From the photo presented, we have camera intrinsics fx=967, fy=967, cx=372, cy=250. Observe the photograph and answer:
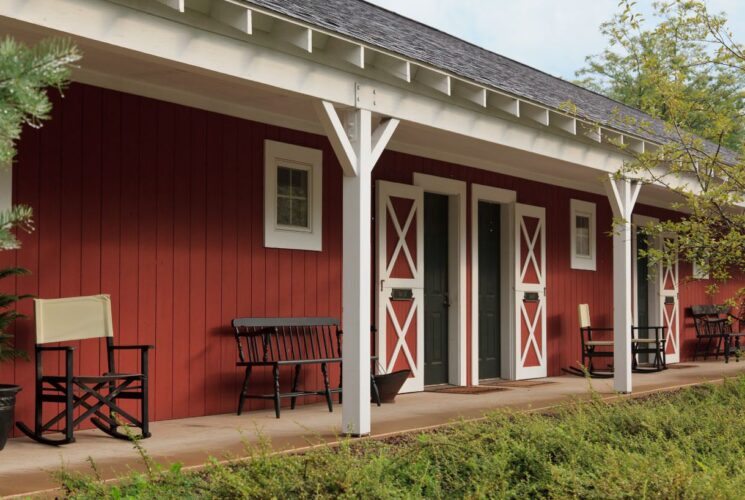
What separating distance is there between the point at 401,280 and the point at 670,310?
7.10 m

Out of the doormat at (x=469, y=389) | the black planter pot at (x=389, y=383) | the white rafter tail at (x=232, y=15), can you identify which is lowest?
the doormat at (x=469, y=389)

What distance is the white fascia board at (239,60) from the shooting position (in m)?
4.94

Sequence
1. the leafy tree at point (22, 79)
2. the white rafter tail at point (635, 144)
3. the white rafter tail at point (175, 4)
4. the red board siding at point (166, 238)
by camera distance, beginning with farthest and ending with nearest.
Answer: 1. the white rafter tail at point (635, 144)
2. the red board siding at point (166, 238)
3. the white rafter tail at point (175, 4)
4. the leafy tree at point (22, 79)

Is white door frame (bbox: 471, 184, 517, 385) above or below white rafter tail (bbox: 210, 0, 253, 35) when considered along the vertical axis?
below

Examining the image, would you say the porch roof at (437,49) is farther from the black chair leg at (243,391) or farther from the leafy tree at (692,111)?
the black chair leg at (243,391)

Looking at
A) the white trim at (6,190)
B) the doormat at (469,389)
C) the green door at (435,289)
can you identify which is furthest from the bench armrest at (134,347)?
the green door at (435,289)

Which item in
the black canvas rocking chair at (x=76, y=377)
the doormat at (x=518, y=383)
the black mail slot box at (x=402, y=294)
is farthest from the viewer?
the doormat at (x=518, y=383)

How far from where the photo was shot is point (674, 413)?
6.02m

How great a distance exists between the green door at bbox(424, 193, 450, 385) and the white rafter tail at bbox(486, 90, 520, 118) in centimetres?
217

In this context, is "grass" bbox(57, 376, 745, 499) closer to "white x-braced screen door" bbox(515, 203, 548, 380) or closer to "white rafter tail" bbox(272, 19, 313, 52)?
"white rafter tail" bbox(272, 19, 313, 52)

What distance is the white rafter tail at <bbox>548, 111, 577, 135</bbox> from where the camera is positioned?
908cm

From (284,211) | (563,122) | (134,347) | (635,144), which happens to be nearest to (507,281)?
(635,144)

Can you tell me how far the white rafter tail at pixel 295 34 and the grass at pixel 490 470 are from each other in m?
2.62

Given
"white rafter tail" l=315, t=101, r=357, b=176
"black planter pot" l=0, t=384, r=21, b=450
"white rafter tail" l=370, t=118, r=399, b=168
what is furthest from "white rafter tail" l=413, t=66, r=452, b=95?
"black planter pot" l=0, t=384, r=21, b=450
